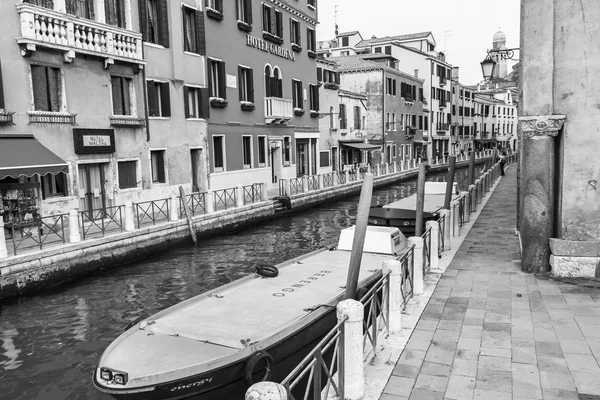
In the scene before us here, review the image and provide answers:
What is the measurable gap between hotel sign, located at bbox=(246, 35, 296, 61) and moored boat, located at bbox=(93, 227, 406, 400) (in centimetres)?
1863

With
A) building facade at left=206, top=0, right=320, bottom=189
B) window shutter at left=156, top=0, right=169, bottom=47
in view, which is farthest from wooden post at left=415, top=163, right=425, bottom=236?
building facade at left=206, top=0, right=320, bottom=189

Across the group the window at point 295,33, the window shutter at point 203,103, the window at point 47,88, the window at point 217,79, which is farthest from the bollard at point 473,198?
the window at point 295,33

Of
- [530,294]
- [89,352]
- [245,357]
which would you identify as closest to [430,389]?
[245,357]

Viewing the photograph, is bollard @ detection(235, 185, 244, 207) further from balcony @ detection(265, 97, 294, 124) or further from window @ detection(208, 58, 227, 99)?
balcony @ detection(265, 97, 294, 124)

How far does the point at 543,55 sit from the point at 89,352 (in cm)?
902

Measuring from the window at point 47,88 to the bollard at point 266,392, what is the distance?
1398 centimetres

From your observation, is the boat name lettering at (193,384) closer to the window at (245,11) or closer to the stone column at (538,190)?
the stone column at (538,190)

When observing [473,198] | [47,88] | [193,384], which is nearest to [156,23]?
[47,88]

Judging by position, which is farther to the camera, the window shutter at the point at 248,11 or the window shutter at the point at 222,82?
the window shutter at the point at 248,11

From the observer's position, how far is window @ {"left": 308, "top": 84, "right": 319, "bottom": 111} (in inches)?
1246

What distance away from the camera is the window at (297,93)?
2958cm

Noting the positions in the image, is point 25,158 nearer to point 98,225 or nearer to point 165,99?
point 98,225

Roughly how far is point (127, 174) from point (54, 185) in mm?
3060

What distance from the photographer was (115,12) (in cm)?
1703
